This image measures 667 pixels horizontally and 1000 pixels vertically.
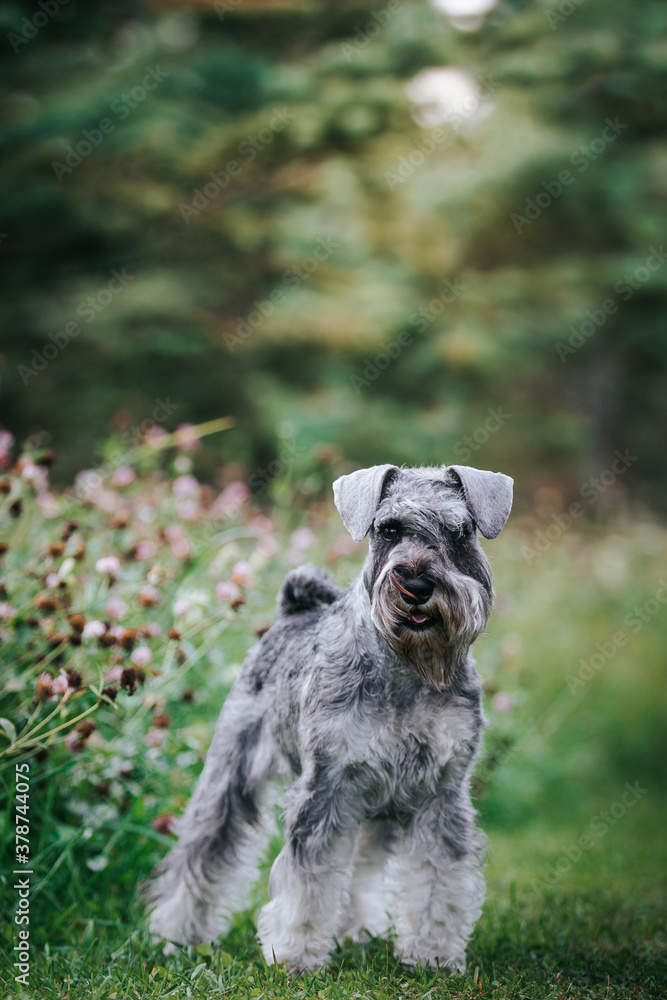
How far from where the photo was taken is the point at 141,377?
12.8 metres

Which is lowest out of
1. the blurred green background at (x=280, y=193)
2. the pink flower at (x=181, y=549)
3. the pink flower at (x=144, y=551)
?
the blurred green background at (x=280, y=193)

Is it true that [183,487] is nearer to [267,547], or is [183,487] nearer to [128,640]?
[267,547]

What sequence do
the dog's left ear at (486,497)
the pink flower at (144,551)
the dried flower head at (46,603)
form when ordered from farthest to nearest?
the pink flower at (144,551), the dried flower head at (46,603), the dog's left ear at (486,497)

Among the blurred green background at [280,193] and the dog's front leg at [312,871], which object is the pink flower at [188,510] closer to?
the dog's front leg at [312,871]

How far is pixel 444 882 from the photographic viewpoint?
330 centimetres

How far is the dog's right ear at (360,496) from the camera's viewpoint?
10.5 feet

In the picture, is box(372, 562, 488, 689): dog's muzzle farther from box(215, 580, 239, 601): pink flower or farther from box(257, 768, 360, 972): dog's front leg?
box(215, 580, 239, 601): pink flower

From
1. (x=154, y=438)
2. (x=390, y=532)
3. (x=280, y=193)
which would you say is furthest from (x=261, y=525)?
(x=280, y=193)

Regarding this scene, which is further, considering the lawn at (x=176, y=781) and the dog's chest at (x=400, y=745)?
the lawn at (x=176, y=781)

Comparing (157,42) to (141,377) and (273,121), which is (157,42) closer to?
(273,121)

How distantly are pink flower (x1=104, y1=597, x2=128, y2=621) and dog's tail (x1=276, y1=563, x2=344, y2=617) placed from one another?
2.70 feet

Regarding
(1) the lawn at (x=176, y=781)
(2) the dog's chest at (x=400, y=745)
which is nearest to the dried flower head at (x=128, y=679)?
(1) the lawn at (x=176, y=781)

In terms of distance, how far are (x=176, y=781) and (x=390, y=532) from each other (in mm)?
2390

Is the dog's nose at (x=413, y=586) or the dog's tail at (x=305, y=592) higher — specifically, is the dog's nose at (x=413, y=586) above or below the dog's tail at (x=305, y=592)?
above
